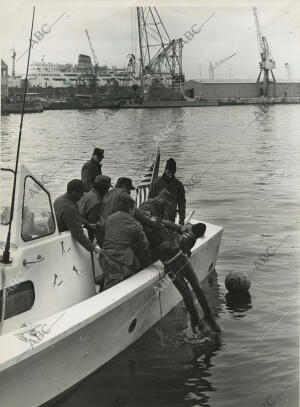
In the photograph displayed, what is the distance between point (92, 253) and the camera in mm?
8047

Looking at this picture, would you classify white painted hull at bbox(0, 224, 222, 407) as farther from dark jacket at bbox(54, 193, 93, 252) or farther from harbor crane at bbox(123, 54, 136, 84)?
harbor crane at bbox(123, 54, 136, 84)

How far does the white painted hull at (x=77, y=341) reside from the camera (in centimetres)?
575

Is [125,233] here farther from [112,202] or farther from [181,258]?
[181,258]

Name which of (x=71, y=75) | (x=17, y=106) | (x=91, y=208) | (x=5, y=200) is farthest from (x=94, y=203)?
(x=71, y=75)

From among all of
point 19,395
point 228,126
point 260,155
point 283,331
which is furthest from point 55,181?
point 228,126

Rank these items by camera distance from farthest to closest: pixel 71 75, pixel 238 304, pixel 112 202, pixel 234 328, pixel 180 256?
pixel 71 75 → pixel 238 304 → pixel 234 328 → pixel 180 256 → pixel 112 202

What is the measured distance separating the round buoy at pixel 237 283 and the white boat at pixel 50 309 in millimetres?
2677

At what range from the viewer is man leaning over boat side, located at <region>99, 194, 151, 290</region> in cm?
762

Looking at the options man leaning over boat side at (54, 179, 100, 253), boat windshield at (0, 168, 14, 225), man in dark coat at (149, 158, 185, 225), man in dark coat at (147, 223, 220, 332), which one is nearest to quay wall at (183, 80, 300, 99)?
man in dark coat at (149, 158, 185, 225)

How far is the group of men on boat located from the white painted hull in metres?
0.26

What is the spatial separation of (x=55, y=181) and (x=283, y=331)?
54.9 feet

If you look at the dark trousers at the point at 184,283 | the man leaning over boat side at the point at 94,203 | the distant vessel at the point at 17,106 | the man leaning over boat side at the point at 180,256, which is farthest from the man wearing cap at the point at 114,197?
the distant vessel at the point at 17,106

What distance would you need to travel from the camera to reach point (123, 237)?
7.62 meters

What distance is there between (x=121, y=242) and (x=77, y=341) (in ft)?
4.99
